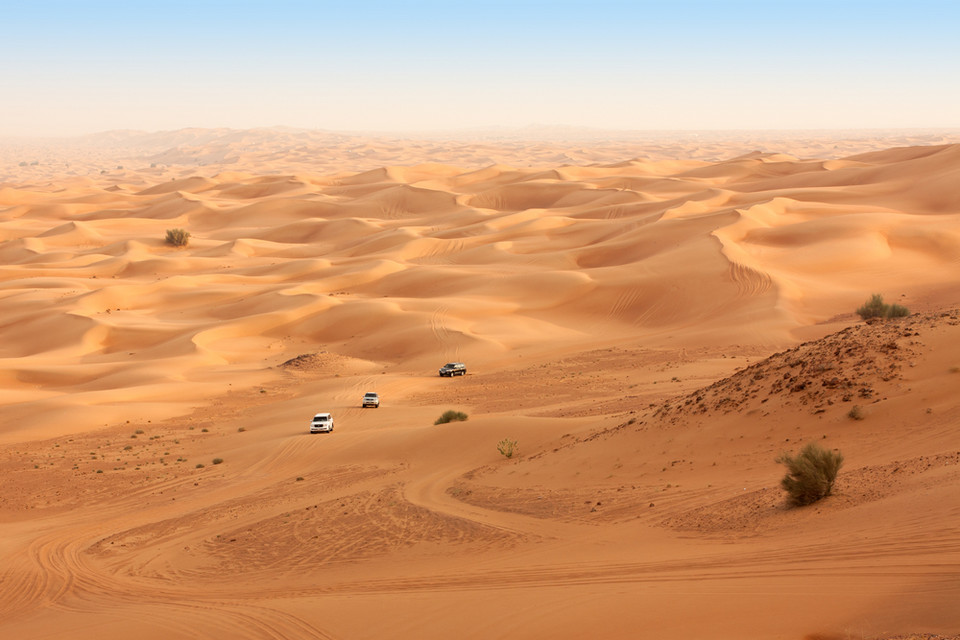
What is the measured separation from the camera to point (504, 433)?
738 inches

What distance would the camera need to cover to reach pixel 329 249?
210 feet

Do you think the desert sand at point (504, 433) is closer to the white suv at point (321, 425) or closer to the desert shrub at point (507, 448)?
the desert shrub at point (507, 448)

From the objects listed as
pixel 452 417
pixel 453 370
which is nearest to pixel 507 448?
pixel 452 417

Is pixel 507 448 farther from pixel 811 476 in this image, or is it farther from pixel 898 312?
pixel 898 312

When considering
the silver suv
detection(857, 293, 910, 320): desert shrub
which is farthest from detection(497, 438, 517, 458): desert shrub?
detection(857, 293, 910, 320): desert shrub

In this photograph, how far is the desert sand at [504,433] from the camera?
351 inches

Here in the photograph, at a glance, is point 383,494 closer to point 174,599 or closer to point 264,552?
point 264,552

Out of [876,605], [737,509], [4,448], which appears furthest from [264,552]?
[4,448]

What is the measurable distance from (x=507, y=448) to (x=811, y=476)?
788 cm

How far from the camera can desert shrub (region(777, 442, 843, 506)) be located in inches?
412

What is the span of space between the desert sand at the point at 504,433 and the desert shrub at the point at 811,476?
31 centimetres

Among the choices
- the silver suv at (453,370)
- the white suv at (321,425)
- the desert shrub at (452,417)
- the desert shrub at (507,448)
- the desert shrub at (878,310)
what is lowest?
the silver suv at (453,370)

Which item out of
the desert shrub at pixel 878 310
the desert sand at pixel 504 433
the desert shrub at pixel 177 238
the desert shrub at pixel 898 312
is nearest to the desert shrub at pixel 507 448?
the desert sand at pixel 504 433

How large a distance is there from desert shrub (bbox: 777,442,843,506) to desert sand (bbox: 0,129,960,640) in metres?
0.31
